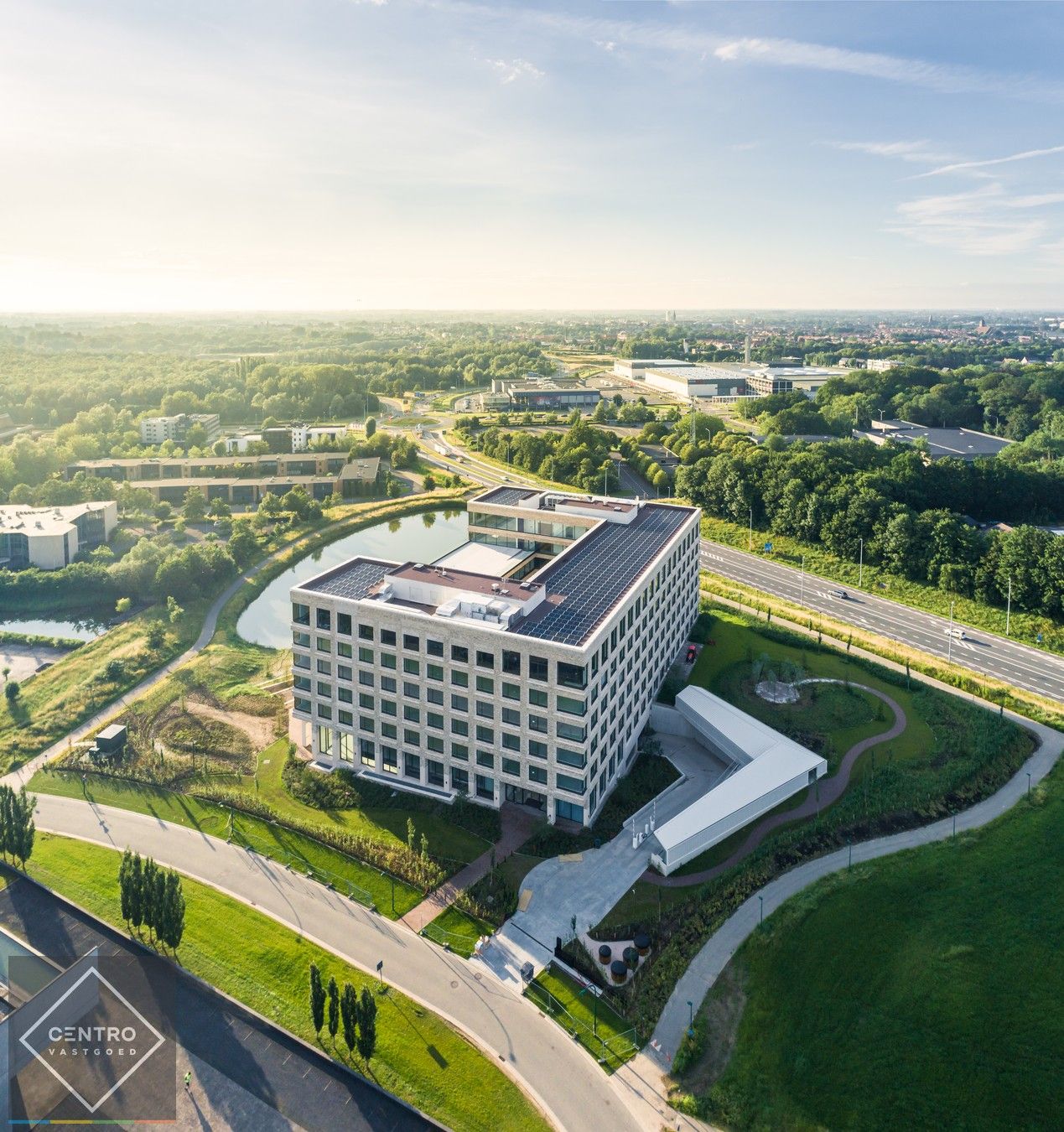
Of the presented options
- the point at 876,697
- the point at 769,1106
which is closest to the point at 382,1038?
the point at 769,1106

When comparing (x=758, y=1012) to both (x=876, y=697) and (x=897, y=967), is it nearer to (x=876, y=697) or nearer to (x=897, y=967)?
(x=897, y=967)

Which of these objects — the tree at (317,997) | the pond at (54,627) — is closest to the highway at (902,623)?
the tree at (317,997)

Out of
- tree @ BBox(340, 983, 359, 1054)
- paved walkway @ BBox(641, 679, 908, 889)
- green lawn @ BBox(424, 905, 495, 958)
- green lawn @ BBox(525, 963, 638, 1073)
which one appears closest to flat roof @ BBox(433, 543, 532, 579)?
paved walkway @ BBox(641, 679, 908, 889)

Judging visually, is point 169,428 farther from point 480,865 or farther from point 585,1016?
point 585,1016

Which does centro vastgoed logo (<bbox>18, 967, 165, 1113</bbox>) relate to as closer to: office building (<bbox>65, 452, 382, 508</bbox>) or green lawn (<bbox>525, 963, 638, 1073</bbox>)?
green lawn (<bbox>525, 963, 638, 1073</bbox>)

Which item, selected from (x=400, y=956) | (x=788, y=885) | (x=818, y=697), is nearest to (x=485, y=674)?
(x=400, y=956)

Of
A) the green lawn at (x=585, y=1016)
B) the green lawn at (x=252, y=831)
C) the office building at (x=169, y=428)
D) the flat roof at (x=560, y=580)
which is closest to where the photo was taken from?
the green lawn at (x=585, y=1016)

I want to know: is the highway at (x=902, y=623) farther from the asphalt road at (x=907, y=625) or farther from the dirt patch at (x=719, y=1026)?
the dirt patch at (x=719, y=1026)
